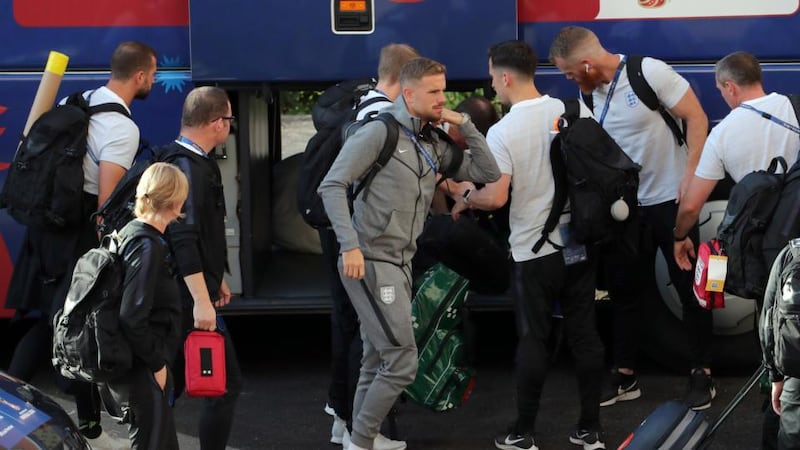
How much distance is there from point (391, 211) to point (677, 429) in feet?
4.54

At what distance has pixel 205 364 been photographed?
4.66 meters

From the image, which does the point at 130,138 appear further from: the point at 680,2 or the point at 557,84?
the point at 680,2

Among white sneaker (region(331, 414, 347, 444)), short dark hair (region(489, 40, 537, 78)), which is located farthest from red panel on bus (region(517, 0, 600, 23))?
white sneaker (region(331, 414, 347, 444))

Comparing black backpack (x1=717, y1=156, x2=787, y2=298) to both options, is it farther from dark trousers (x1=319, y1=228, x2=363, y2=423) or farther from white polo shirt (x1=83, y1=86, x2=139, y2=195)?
white polo shirt (x1=83, y1=86, x2=139, y2=195)

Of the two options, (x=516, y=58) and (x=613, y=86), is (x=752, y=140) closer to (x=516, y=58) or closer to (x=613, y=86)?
(x=613, y=86)

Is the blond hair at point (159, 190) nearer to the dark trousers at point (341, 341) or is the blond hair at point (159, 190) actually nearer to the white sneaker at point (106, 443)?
the dark trousers at point (341, 341)

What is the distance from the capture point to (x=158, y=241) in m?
4.39

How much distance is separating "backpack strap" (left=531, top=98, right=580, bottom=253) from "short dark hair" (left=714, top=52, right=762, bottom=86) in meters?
0.71

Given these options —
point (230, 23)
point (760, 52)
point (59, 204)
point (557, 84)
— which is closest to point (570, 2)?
point (557, 84)

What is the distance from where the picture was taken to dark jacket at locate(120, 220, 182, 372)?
4.29 metres

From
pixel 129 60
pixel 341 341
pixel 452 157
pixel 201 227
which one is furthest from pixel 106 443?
pixel 452 157

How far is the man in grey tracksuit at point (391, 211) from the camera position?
4895mm

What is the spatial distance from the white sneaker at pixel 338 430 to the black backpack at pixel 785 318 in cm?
216

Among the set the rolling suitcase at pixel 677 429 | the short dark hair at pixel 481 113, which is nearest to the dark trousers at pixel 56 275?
the short dark hair at pixel 481 113
